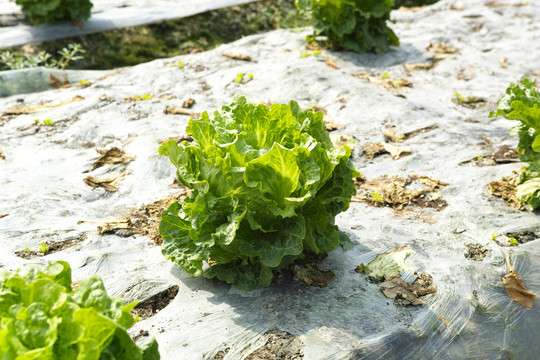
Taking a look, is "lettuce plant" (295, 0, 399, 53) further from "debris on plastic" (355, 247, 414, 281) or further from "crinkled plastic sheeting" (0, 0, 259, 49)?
"debris on plastic" (355, 247, 414, 281)

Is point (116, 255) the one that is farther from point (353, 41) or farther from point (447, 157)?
point (353, 41)

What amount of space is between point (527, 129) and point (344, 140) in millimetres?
1550

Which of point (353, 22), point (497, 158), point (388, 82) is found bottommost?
point (497, 158)

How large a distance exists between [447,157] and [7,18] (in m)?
6.84

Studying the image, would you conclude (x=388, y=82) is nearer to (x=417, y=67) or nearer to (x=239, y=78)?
(x=417, y=67)

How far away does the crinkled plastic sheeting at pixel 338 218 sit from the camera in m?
2.54

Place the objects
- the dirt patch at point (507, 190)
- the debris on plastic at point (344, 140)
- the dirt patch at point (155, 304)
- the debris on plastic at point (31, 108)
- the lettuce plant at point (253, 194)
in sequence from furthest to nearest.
Answer: the debris on plastic at point (31, 108), the debris on plastic at point (344, 140), the dirt patch at point (507, 190), the dirt patch at point (155, 304), the lettuce plant at point (253, 194)

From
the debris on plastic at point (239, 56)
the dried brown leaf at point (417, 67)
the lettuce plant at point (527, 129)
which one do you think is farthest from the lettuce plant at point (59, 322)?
the dried brown leaf at point (417, 67)

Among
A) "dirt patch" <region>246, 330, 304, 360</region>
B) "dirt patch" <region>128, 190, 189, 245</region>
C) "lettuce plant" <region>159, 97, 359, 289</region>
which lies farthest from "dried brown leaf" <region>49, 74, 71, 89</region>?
"dirt patch" <region>246, 330, 304, 360</region>

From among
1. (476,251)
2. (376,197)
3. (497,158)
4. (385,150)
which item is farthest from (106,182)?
(497,158)

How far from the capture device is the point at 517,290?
9.40 ft

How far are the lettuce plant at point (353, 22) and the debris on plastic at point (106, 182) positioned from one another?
3696mm

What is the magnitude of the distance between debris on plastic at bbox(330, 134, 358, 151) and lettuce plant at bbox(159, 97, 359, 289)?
1.59 m

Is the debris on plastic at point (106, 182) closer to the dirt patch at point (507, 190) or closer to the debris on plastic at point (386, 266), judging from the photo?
the debris on plastic at point (386, 266)
